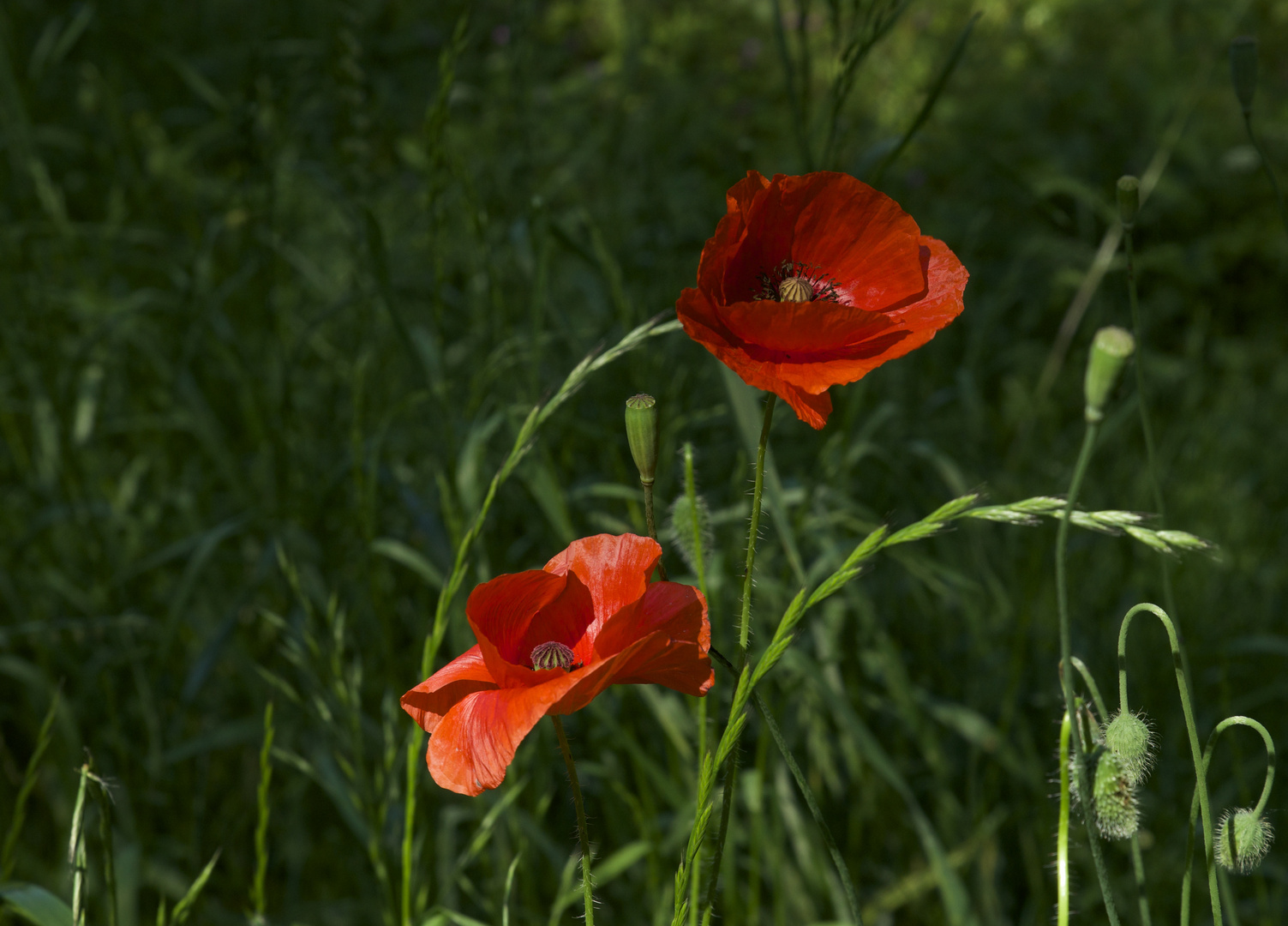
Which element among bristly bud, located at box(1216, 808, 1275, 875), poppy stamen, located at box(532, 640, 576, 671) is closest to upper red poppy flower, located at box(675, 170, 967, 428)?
poppy stamen, located at box(532, 640, 576, 671)

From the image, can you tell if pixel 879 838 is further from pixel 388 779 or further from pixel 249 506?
pixel 249 506

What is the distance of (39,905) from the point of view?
3.09ft

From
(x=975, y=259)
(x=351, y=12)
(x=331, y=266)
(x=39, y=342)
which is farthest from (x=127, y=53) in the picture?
(x=975, y=259)

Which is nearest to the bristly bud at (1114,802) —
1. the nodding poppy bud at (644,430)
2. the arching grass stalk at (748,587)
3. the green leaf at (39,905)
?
the arching grass stalk at (748,587)

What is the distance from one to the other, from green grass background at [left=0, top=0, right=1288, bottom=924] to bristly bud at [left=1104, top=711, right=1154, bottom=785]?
0.42m

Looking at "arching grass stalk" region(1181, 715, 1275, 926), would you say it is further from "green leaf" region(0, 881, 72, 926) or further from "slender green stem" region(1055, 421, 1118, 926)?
"green leaf" region(0, 881, 72, 926)

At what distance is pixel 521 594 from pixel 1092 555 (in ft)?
6.66

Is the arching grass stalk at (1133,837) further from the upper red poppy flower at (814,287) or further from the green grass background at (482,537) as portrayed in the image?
the green grass background at (482,537)

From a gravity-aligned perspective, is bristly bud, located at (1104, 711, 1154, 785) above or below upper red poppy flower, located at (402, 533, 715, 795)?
below

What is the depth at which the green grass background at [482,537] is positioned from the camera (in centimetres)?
140

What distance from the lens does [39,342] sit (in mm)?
1698

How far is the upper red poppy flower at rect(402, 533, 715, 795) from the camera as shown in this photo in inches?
24.3

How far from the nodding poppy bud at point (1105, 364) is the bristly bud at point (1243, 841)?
0.31 metres

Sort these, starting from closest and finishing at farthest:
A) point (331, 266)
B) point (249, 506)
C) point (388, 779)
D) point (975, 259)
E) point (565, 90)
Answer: point (388, 779)
point (249, 506)
point (331, 266)
point (565, 90)
point (975, 259)
